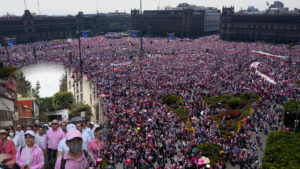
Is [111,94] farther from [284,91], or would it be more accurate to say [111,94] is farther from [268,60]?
[268,60]

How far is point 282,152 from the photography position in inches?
577

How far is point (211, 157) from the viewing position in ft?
55.0

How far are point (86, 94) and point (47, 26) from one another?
84269mm

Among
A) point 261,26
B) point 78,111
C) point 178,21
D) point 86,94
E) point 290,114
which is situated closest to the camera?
point 78,111

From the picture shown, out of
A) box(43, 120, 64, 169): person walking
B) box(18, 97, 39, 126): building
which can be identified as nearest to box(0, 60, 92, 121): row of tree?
A: box(18, 97, 39, 126): building

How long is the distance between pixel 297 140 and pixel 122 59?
39459mm

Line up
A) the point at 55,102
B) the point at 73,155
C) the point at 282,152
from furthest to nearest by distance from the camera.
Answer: the point at 55,102 < the point at 282,152 < the point at 73,155

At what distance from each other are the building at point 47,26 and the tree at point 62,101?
70.7 meters

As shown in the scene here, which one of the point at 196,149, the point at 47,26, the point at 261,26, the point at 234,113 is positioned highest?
the point at 47,26

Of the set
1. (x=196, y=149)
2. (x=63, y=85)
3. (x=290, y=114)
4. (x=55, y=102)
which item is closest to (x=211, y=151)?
(x=196, y=149)

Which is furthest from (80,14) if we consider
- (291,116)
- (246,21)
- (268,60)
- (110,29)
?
(291,116)

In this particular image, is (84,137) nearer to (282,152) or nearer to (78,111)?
(78,111)

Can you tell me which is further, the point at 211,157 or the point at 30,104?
the point at 211,157

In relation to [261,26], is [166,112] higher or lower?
lower
